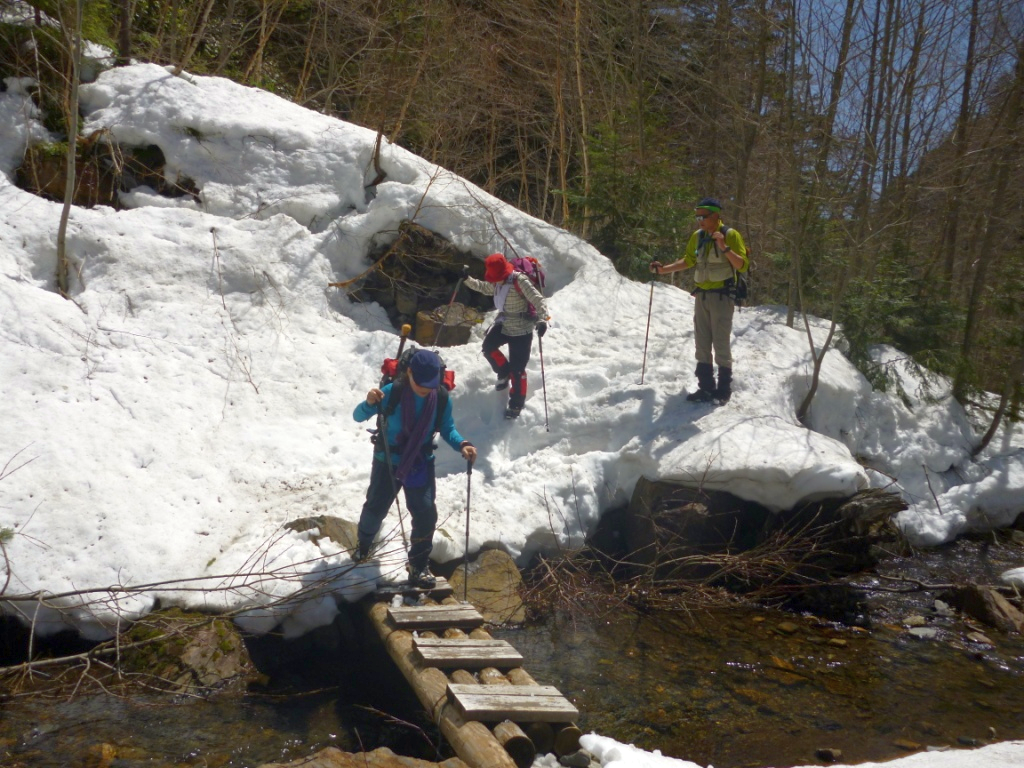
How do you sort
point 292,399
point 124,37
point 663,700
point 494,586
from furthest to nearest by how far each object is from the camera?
point 124,37
point 292,399
point 494,586
point 663,700

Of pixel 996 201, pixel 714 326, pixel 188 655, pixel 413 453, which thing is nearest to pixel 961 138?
pixel 996 201

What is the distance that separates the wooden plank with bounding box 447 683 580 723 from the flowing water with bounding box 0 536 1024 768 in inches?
19.7

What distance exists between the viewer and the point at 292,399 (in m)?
8.77

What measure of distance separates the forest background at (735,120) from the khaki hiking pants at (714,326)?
143 cm

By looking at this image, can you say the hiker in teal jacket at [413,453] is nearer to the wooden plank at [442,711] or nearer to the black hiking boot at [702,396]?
the wooden plank at [442,711]

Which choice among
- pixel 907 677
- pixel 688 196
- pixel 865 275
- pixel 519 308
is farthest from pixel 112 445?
pixel 865 275

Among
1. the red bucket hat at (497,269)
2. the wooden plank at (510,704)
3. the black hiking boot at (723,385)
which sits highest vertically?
the red bucket hat at (497,269)

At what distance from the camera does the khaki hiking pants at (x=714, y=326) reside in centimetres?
906

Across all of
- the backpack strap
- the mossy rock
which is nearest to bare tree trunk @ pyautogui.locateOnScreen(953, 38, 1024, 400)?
the backpack strap

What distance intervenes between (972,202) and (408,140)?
953cm

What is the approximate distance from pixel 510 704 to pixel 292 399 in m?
4.86

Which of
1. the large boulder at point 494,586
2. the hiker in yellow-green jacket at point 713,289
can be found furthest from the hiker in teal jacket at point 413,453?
the hiker in yellow-green jacket at point 713,289

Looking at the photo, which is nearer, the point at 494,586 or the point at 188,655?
the point at 188,655

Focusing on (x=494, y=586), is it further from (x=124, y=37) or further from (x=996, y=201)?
(x=124, y=37)
